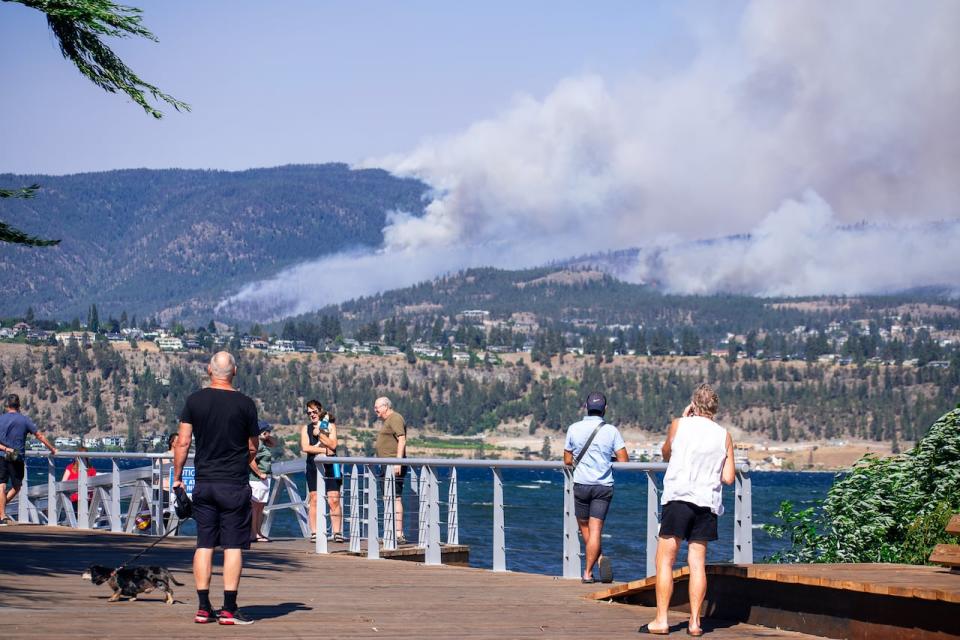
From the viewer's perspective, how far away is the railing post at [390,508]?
62.8 feet

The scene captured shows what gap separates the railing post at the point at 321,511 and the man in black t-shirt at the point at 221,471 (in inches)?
329

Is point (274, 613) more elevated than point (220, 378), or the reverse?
point (220, 378)

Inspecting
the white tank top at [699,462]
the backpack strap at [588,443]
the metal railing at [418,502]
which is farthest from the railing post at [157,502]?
the white tank top at [699,462]

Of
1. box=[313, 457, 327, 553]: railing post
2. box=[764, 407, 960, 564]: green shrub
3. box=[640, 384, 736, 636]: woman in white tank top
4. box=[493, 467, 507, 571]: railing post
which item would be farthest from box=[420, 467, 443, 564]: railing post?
box=[764, 407, 960, 564]: green shrub

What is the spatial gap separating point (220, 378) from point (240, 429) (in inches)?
16.1

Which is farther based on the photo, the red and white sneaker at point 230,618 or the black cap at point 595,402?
the black cap at point 595,402

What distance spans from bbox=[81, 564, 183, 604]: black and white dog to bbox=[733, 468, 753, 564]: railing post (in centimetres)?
496

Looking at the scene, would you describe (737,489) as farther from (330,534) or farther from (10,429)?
(10,429)

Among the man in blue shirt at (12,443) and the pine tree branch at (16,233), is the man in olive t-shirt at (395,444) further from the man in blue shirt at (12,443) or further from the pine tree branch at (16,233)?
the man in blue shirt at (12,443)

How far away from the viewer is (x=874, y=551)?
81.1ft

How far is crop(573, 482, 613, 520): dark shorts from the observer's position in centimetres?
1416

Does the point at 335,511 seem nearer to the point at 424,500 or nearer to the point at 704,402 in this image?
the point at 424,500

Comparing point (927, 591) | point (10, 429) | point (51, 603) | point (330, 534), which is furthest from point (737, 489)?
point (10, 429)

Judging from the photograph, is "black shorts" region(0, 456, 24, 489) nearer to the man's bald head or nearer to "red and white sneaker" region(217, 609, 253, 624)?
"red and white sneaker" region(217, 609, 253, 624)
